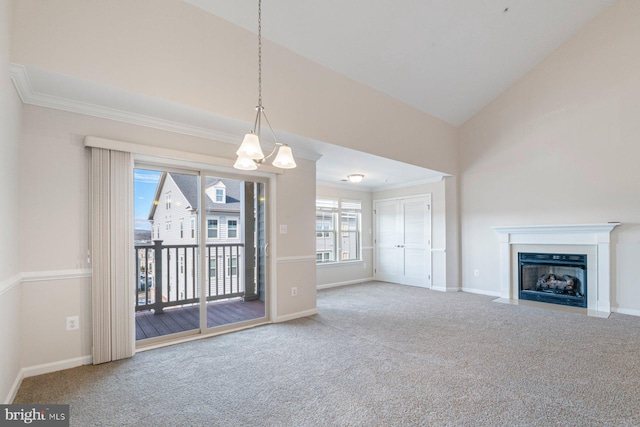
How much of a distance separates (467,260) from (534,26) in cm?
421

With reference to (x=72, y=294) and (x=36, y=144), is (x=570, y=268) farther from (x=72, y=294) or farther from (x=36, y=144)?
(x=36, y=144)

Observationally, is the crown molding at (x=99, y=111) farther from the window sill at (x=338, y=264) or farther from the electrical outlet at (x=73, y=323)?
the window sill at (x=338, y=264)

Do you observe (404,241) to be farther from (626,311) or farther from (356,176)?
(626,311)

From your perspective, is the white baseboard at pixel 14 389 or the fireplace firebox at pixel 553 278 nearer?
the white baseboard at pixel 14 389

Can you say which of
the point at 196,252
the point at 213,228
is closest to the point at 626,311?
the point at 213,228

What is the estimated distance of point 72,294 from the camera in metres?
2.88

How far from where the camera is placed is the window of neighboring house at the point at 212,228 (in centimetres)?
395

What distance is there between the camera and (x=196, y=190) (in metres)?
3.86

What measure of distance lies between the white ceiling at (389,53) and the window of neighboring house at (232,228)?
1.14 metres

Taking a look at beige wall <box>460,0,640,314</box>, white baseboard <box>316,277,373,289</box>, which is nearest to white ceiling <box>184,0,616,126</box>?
beige wall <box>460,0,640,314</box>

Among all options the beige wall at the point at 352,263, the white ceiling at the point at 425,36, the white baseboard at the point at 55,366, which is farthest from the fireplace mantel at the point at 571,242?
the white baseboard at the point at 55,366

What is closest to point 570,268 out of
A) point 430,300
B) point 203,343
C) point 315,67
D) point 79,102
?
point 430,300

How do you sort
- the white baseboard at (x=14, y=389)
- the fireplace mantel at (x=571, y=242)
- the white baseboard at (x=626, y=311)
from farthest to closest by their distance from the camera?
the fireplace mantel at (x=571, y=242), the white baseboard at (x=626, y=311), the white baseboard at (x=14, y=389)

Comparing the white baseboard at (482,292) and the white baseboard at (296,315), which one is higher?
the white baseboard at (296,315)
